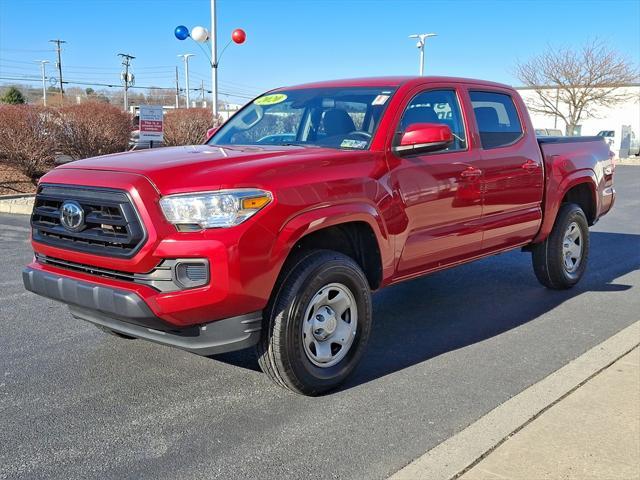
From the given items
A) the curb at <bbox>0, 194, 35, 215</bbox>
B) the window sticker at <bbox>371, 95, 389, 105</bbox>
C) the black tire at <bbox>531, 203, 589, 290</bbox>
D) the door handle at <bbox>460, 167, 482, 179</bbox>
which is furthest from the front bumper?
the curb at <bbox>0, 194, 35, 215</bbox>

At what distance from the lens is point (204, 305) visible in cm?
330

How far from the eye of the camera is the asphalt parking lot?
310cm

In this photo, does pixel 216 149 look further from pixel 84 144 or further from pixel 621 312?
pixel 84 144

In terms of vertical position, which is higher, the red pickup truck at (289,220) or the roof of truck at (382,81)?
the roof of truck at (382,81)

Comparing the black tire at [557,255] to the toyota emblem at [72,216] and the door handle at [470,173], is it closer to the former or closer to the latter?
the door handle at [470,173]

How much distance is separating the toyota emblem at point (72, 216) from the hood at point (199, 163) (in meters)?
0.26

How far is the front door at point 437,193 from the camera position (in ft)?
14.3

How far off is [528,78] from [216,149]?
42.0m

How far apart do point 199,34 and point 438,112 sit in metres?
13.6

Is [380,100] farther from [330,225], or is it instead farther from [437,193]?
[330,225]

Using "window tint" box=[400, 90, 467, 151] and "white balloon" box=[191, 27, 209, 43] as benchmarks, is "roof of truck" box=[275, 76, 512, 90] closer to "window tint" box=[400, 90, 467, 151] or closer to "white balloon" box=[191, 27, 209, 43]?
"window tint" box=[400, 90, 467, 151]

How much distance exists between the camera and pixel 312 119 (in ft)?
15.8

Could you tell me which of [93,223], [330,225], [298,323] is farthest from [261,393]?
[93,223]

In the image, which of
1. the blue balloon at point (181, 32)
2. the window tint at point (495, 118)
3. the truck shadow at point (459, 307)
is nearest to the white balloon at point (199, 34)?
the blue balloon at point (181, 32)
